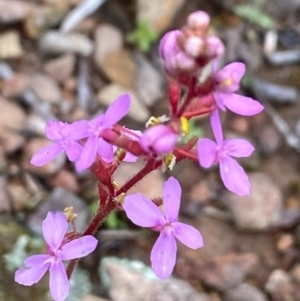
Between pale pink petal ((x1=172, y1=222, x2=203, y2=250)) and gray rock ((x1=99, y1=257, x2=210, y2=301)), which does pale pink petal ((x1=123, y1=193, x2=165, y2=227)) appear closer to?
pale pink petal ((x1=172, y1=222, x2=203, y2=250))

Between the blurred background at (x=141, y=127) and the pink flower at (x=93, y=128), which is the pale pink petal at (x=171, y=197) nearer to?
the pink flower at (x=93, y=128)

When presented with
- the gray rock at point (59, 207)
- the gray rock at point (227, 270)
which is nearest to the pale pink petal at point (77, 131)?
the gray rock at point (59, 207)

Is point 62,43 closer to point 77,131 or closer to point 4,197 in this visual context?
point 4,197

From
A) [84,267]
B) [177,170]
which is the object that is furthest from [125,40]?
[84,267]

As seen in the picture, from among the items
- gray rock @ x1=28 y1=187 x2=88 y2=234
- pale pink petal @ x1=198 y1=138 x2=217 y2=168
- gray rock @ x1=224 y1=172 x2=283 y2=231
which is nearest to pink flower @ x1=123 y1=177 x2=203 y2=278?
pale pink petal @ x1=198 y1=138 x2=217 y2=168

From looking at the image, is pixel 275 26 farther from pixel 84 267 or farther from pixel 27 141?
pixel 84 267

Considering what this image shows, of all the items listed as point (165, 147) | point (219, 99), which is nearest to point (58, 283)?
point (165, 147)
